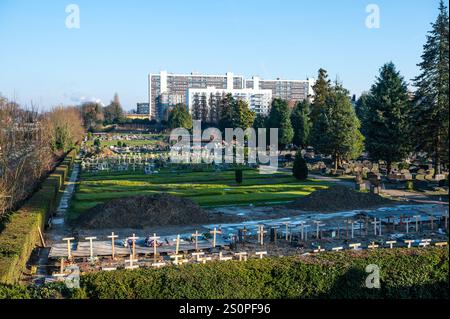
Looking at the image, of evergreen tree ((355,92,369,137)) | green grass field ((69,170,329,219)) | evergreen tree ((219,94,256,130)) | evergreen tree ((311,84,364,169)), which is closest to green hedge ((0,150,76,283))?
green grass field ((69,170,329,219))

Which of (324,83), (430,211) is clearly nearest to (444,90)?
(430,211)

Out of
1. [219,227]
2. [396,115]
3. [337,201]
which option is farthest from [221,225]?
[396,115]

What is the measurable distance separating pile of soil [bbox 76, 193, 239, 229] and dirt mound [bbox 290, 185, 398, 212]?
630cm

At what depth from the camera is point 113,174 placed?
51.3 m

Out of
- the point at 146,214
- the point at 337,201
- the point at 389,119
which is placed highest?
the point at 389,119

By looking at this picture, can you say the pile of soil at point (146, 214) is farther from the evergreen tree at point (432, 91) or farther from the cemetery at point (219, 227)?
the evergreen tree at point (432, 91)

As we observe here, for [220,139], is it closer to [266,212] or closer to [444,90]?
[444,90]

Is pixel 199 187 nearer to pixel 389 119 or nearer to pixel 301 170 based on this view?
pixel 301 170

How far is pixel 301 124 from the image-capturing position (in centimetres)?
7794

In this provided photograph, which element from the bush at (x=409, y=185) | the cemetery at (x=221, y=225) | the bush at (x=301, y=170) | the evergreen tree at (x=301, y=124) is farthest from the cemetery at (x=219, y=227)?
the evergreen tree at (x=301, y=124)

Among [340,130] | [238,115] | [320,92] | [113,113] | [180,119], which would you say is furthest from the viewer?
[113,113]

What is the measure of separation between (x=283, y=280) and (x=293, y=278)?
1.04 feet

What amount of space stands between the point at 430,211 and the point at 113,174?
1305 inches

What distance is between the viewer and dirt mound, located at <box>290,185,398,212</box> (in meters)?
30.9
